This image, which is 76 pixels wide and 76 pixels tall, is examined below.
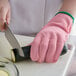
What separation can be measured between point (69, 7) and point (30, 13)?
0.14m

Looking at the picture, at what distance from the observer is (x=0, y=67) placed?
474 mm

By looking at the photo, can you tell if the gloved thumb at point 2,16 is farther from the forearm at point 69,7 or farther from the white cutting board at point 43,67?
the forearm at point 69,7

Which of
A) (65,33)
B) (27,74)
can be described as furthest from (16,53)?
(65,33)

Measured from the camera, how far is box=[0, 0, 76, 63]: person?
0.55 m

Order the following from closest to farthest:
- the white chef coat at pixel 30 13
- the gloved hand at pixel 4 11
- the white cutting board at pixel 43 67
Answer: the white cutting board at pixel 43 67
the gloved hand at pixel 4 11
the white chef coat at pixel 30 13

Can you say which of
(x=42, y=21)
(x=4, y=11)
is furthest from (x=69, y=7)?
(x=4, y=11)

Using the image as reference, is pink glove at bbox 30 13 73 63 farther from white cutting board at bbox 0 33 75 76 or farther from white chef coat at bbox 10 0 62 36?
white chef coat at bbox 10 0 62 36

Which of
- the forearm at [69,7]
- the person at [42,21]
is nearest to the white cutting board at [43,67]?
the person at [42,21]

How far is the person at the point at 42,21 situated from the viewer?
0.55 metres

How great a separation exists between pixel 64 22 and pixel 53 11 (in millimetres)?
134

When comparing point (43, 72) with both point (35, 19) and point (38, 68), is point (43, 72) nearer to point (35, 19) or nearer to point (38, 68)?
point (38, 68)

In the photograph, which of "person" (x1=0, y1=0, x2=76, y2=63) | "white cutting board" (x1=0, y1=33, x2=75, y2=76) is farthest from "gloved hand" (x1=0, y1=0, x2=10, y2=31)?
"white cutting board" (x1=0, y1=33, x2=75, y2=76)

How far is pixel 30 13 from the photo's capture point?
2.40ft

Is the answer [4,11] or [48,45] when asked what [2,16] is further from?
[48,45]
